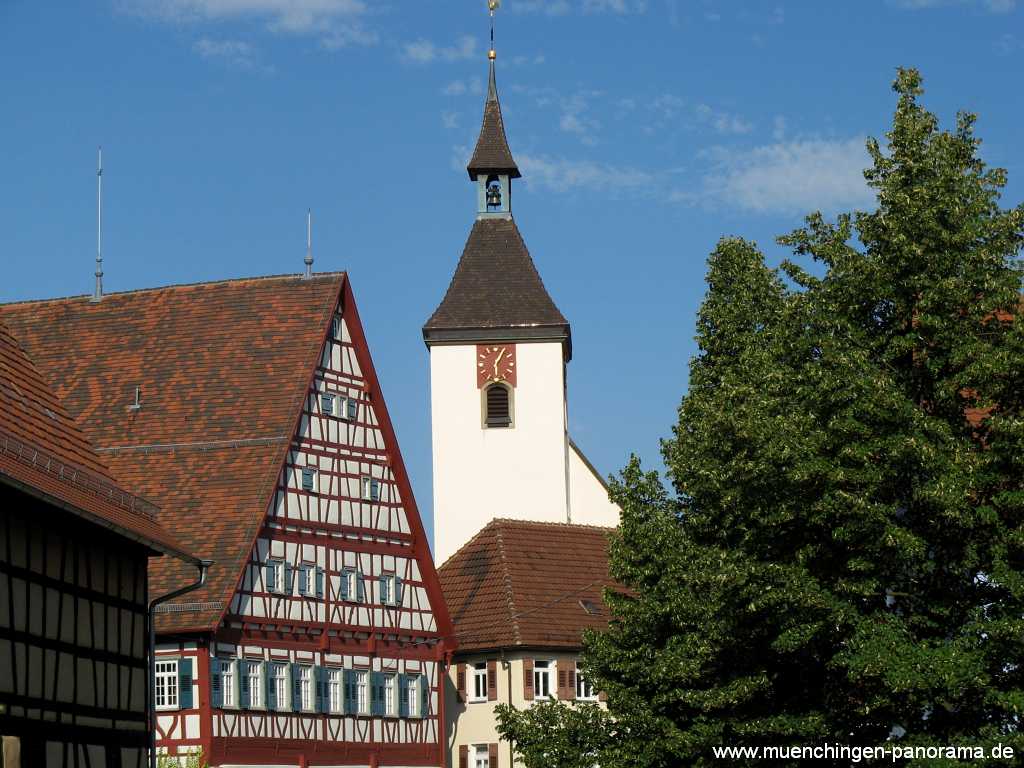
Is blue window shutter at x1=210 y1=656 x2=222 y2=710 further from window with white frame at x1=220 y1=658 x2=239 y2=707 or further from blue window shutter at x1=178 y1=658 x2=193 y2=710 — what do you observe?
blue window shutter at x1=178 y1=658 x2=193 y2=710

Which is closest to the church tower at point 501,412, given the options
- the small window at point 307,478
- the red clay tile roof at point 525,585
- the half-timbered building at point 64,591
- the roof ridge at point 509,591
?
the red clay tile roof at point 525,585

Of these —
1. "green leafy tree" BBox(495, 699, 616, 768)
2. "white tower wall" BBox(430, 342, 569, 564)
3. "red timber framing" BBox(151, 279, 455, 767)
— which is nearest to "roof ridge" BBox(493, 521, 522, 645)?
"red timber framing" BBox(151, 279, 455, 767)

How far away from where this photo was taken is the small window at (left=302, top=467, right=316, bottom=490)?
4466 cm

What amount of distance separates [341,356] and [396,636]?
6287 millimetres

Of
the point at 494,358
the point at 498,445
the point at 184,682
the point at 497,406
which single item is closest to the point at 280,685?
the point at 184,682

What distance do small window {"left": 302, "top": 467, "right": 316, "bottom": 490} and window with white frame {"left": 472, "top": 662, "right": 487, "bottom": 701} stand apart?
37.5ft

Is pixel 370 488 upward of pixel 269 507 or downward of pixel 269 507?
upward

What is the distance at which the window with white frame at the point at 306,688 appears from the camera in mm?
43844

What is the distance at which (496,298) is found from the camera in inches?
2680

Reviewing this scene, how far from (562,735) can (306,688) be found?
906 centimetres

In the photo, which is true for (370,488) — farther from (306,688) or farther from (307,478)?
(306,688)

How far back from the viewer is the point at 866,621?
89.0ft

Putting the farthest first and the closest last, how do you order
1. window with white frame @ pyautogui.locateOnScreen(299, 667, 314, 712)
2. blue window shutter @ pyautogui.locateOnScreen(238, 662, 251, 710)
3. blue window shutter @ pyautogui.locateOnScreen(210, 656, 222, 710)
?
window with white frame @ pyautogui.locateOnScreen(299, 667, 314, 712), blue window shutter @ pyautogui.locateOnScreen(238, 662, 251, 710), blue window shutter @ pyautogui.locateOnScreen(210, 656, 222, 710)

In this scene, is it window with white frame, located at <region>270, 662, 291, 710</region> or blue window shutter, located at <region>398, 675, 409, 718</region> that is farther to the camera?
blue window shutter, located at <region>398, 675, 409, 718</region>
